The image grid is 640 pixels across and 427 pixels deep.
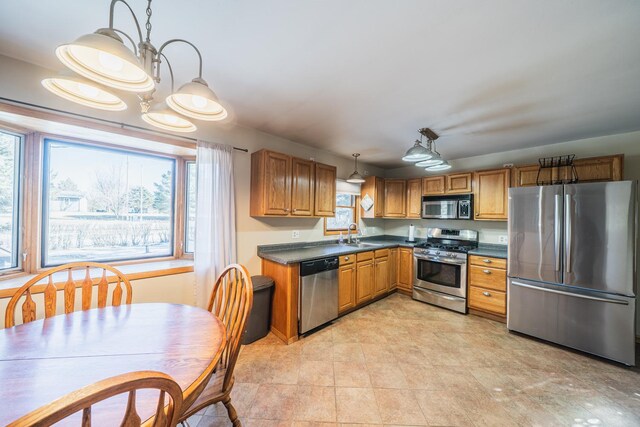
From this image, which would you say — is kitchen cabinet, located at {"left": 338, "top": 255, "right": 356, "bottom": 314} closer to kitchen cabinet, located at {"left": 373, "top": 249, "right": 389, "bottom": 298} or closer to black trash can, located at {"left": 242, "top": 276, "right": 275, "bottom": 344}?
kitchen cabinet, located at {"left": 373, "top": 249, "right": 389, "bottom": 298}

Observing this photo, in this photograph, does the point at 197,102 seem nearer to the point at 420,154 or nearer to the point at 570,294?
the point at 420,154

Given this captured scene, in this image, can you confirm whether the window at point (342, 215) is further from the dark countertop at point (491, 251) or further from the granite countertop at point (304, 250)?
the dark countertop at point (491, 251)

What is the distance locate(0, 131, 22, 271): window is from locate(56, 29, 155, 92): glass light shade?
6.13ft

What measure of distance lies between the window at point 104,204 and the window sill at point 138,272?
0.55 feet

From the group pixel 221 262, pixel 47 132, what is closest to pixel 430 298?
pixel 221 262

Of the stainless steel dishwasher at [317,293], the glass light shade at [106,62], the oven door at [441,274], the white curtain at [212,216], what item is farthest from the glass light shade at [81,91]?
the oven door at [441,274]

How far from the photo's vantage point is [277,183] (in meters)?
2.88

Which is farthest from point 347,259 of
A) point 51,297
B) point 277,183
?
point 51,297

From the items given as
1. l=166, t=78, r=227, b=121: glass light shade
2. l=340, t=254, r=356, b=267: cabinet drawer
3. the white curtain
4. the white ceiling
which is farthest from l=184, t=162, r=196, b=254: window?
l=340, t=254, r=356, b=267: cabinet drawer

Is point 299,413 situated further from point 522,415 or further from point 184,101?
point 184,101

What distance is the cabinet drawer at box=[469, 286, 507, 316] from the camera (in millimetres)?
3055

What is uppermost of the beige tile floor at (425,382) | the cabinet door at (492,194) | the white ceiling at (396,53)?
the white ceiling at (396,53)

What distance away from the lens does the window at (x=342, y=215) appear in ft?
13.4

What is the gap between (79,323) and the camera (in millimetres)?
1290
